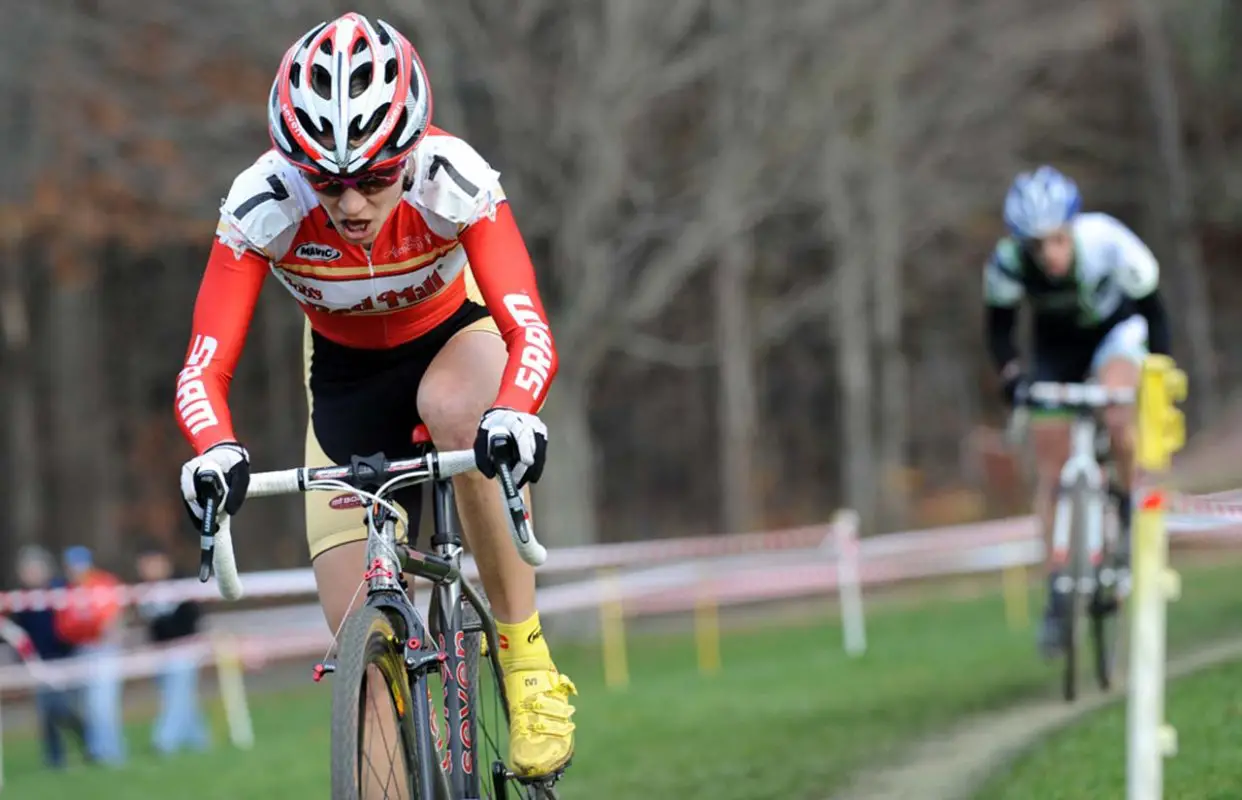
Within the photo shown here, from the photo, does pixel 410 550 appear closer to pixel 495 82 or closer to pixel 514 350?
pixel 514 350

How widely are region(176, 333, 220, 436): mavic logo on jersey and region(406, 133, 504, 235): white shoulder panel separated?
0.66 m

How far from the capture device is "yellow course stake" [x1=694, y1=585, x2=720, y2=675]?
57.0ft

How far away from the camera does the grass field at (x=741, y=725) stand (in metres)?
8.62

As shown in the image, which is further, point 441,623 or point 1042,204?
point 1042,204

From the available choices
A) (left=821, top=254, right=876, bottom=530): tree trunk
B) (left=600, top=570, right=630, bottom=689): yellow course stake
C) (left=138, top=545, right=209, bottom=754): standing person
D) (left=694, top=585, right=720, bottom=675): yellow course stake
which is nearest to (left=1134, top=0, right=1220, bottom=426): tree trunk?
(left=821, top=254, right=876, bottom=530): tree trunk

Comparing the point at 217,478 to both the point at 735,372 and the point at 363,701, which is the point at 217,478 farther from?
the point at 735,372

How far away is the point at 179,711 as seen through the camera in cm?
1495

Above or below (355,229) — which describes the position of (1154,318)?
below

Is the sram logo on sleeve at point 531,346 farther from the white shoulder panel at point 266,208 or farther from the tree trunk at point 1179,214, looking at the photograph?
the tree trunk at point 1179,214

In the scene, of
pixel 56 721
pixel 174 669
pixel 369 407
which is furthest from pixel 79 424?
pixel 369 407

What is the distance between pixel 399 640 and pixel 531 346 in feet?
2.71

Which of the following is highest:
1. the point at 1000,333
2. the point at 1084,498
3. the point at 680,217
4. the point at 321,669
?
the point at 680,217

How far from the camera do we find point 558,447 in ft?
70.1

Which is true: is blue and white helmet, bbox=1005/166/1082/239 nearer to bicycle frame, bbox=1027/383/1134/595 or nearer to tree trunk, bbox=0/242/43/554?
bicycle frame, bbox=1027/383/1134/595
